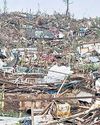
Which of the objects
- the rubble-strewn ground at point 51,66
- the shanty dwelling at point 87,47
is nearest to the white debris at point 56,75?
the rubble-strewn ground at point 51,66

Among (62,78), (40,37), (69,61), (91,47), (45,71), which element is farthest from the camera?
(40,37)

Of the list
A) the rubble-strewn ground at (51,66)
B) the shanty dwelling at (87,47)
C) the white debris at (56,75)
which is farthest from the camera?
the shanty dwelling at (87,47)

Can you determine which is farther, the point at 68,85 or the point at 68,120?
the point at 68,85

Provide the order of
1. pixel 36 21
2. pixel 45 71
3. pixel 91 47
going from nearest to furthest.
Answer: pixel 45 71
pixel 91 47
pixel 36 21

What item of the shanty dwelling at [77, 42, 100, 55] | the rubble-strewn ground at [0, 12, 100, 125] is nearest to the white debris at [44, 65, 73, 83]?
the rubble-strewn ground at [0, 12, 100, 125]

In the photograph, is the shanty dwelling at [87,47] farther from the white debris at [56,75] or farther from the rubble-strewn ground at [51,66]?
the white debris at [56,75]

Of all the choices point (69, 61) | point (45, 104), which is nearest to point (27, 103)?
point (45, 104)

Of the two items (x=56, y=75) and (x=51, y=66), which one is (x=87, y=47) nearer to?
(x=51, y=66)

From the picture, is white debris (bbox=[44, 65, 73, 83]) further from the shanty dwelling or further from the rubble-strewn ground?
the shanty dwelling

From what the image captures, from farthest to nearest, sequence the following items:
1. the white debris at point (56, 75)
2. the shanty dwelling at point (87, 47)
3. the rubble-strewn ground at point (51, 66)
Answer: the shanty dwelling at point (87, 47)
the white debris at point (56, 75)
the rubble-strewn ground at point (51, 66)

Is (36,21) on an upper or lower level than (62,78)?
upper

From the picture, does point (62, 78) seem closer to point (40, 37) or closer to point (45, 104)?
point (45, 104)
